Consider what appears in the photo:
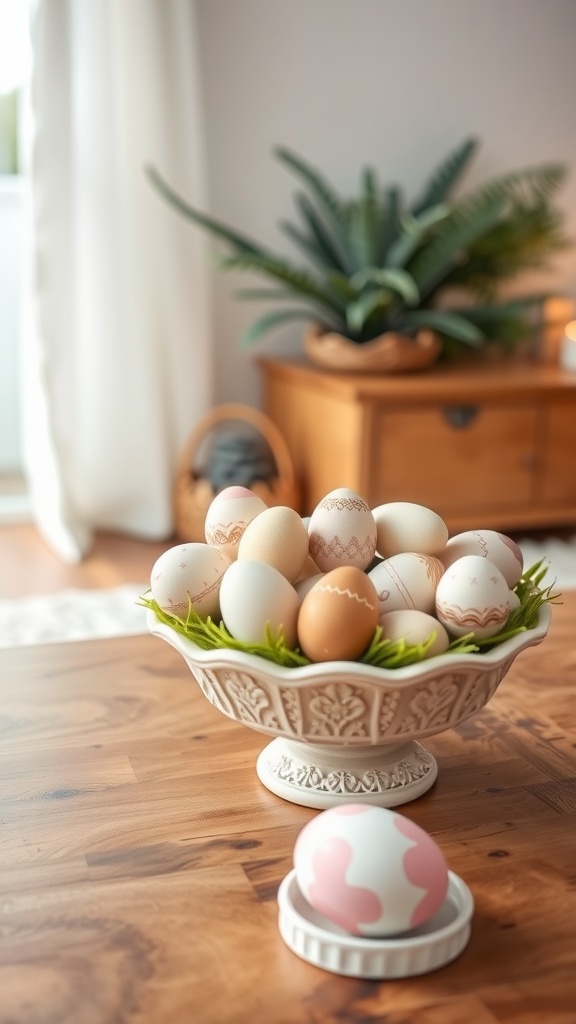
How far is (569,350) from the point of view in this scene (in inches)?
133

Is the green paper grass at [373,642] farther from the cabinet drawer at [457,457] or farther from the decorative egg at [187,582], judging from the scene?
the cabinet drawer at [457,457]

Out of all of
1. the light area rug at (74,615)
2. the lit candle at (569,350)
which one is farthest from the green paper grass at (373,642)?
the lit candle at (569,350)

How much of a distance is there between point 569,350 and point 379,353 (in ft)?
2.27

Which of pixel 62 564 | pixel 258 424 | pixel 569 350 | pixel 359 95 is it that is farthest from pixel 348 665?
pixel 359 95

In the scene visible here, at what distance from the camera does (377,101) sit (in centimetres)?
340

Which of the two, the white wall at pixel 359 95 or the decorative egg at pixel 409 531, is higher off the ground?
the white wall at pixel 359 95

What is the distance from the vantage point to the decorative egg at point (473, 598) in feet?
2.74

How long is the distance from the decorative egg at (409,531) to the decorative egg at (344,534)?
0.03 meters

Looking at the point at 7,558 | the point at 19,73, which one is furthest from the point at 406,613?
the point at 19,73

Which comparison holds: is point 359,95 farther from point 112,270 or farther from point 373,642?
point 373,642

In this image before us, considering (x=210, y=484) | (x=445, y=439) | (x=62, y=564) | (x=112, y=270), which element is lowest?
(x=62, y=564)

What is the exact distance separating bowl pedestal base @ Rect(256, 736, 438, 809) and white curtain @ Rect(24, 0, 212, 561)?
2178 millimetres

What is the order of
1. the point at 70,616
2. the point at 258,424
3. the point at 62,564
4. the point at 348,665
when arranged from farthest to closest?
the point at 258,424, the point at 62,564, the point at 70,616, the point at 348,665

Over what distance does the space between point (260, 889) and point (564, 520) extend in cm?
265
